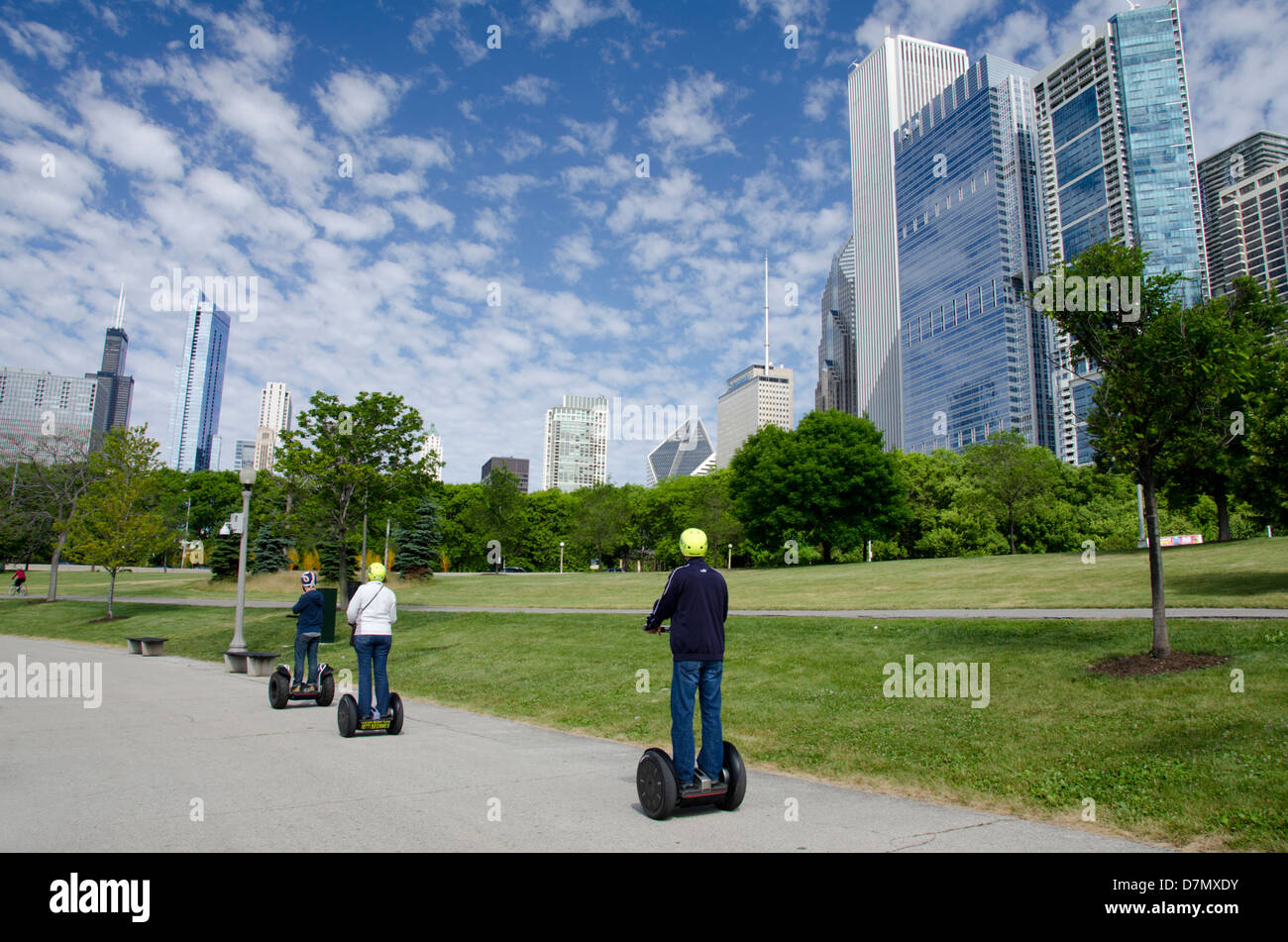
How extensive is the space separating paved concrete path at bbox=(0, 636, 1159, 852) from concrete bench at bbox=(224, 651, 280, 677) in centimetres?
726

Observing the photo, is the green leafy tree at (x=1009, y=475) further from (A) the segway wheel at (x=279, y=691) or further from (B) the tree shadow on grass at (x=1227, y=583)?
(A) the segway wheel at (x=279, y=691)

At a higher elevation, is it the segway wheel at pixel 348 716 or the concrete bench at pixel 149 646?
the segway wheel at pixel 348 716

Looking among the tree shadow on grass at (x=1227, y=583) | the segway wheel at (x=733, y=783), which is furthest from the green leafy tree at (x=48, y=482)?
the tree shadow on grass at (x=1227, y=583)

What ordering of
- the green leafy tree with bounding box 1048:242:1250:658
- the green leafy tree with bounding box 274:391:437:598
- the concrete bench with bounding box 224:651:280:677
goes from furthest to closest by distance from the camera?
the green leafy tree with bounding box 274:391:437:598, the concrete bench with bounding box 224:651:280:677, the green leafy tree with bounding box 1048:242:1250:658

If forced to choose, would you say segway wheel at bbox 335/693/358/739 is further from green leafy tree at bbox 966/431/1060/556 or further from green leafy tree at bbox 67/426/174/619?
green leafy tree at bbox 966/431/1060/556

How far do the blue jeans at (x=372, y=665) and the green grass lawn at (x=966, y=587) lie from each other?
656 inches

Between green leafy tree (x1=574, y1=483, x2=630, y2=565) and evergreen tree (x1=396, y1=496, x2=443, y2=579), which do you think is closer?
evergreen tree (x1=396, y1=496, x2=443, y2=579)

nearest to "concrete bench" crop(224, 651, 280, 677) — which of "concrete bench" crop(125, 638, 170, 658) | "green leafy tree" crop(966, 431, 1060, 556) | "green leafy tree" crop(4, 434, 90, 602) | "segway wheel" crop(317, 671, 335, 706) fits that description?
"concrete bench" crop(125, 638, 170, 658)

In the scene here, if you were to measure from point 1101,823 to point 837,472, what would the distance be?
54.3m

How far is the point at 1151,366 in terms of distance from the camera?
11.3 m

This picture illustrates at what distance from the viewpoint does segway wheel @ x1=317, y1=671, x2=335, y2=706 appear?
1252 cm

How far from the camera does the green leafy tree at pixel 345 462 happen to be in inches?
1105
